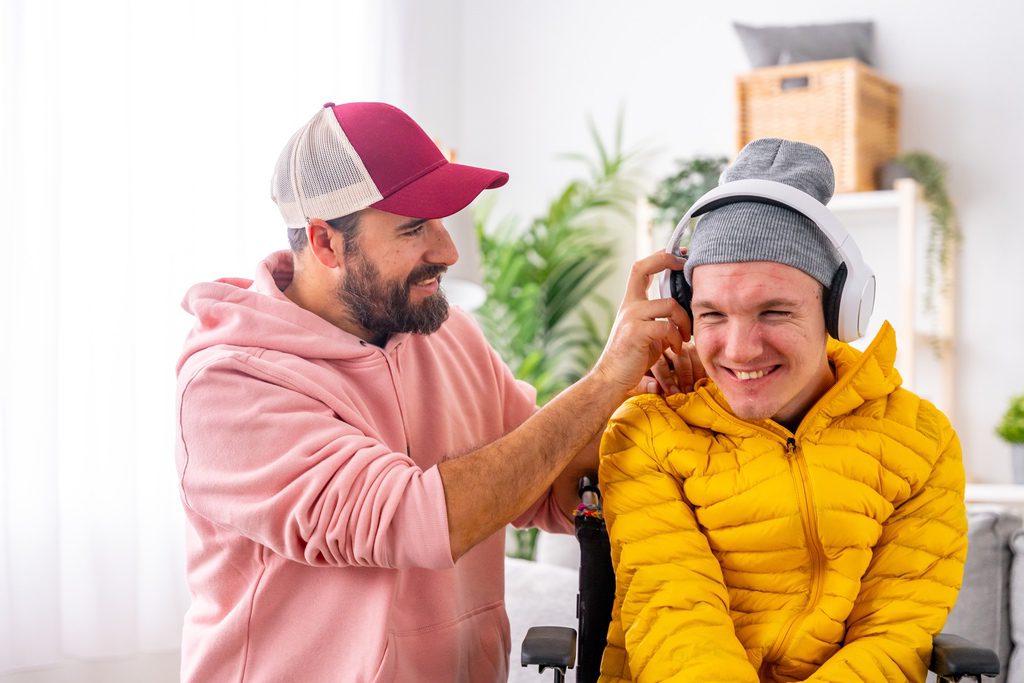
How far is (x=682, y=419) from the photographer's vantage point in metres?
1.69

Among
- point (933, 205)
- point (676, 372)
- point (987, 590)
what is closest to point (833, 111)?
point (933, 205)

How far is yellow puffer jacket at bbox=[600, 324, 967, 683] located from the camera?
1563mm

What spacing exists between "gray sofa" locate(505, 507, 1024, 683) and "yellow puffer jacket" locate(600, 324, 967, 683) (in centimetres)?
75

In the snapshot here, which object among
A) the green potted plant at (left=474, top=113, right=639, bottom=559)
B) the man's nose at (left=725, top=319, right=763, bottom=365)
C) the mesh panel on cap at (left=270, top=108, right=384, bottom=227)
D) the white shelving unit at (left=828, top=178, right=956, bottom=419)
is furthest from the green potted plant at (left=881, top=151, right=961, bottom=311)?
the mesh panel on cap at (left=270, top=108, right=384, bottom=227)

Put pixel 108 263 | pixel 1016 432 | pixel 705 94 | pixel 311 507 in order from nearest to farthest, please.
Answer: pixel 311 507 → pixel 108 263 → pixel 1016 432 → pixel 705 94

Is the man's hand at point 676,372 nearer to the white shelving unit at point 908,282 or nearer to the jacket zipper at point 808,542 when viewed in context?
the jacket zipper at point 808,542

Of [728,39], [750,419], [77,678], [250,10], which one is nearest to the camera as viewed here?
[750,419]

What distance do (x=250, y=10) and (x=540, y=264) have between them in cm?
147

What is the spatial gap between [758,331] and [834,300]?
0.43ft

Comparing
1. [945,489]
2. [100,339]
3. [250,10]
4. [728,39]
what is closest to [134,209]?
[100,339]

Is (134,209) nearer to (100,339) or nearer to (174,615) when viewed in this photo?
(100,339)

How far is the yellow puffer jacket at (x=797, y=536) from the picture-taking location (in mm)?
1563

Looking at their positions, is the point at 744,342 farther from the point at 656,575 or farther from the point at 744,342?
the point at 656,575

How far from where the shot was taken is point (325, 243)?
1.76 m
